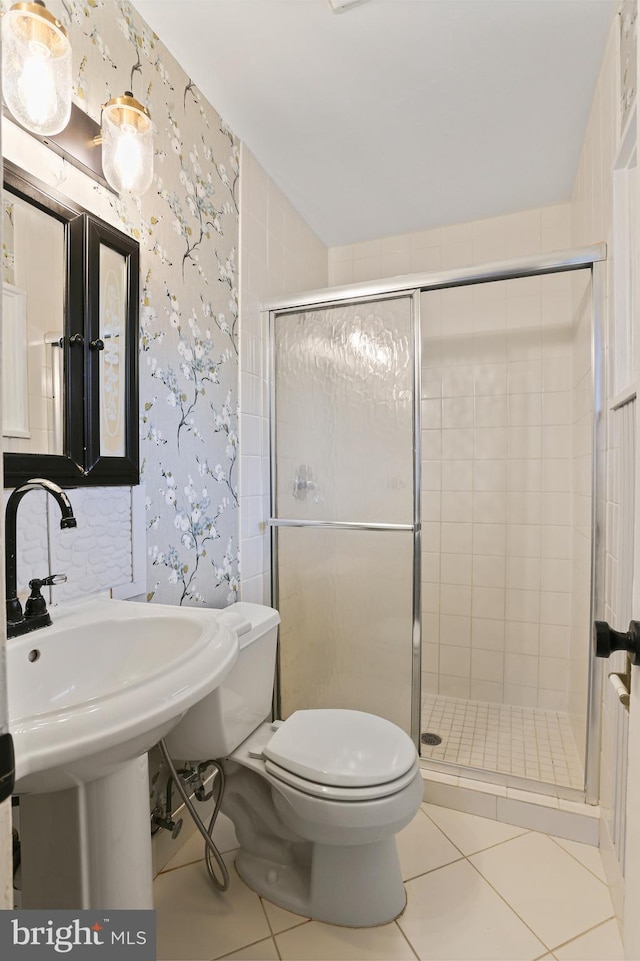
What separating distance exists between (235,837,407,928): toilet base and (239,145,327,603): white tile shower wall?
87 cm

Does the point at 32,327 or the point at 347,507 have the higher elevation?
the point at 32,327

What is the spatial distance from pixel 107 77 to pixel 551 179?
1.78 metres

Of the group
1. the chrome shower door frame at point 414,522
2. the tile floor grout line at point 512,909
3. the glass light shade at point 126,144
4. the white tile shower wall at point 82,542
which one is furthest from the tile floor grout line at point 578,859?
the glass light shade at point 126,144

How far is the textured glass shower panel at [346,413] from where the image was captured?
190 cm

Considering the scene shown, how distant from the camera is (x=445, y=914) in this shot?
138cm

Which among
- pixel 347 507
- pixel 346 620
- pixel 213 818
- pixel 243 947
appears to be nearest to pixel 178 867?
pixel 213 818

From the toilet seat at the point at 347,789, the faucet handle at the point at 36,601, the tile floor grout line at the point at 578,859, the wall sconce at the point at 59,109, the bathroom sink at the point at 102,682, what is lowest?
the tile floor grout line at the point at 578,859

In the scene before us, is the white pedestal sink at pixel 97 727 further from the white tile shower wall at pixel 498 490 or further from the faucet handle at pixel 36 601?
the white tile shower wall at pixel 498 490

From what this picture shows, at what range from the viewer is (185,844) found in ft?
5.33

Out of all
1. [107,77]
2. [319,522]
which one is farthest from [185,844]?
[107,77]

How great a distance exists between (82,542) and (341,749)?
0.87m

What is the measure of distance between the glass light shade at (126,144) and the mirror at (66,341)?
12 centimetres

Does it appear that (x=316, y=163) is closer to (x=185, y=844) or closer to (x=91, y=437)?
(x=91, y=437)

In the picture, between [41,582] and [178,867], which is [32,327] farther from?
[178,867]
